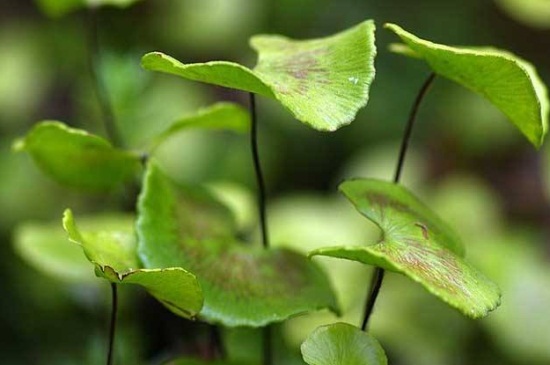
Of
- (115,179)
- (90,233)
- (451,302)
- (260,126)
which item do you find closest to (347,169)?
(260,126)

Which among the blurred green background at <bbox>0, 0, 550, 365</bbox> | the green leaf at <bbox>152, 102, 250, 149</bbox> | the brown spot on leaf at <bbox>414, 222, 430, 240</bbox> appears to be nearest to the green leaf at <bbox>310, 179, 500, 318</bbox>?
the brown spot on leaf at <bbox>414, 222, 430, 240</bbox>

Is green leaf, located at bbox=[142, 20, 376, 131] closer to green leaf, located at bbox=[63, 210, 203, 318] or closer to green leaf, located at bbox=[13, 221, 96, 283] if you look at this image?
green leaf, located at bbox=[63, 210, 203, 318]

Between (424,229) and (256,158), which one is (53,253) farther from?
(424,229)

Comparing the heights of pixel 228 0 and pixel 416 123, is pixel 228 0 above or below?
above

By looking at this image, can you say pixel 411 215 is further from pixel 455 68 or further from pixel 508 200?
pixel 508 200

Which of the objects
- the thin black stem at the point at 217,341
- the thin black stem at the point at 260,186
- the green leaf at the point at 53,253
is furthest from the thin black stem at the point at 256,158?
the green leaf at the point at 53,253
